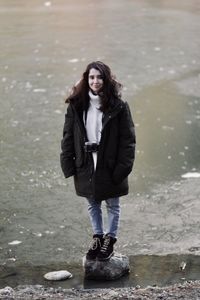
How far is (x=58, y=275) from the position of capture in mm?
4996

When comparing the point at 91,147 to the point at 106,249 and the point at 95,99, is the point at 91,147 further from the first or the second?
the point at 106,249

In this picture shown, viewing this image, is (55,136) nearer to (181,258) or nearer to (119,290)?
(181,258)

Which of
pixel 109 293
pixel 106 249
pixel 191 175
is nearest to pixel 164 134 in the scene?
pixel 191 175

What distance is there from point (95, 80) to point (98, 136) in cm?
44

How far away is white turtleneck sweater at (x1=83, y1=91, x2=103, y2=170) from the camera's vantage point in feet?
15.8

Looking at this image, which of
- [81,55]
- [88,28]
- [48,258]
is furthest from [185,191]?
[88,28]

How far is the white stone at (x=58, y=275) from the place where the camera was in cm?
498

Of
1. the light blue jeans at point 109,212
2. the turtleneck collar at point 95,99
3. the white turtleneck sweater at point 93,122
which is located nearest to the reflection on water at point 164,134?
the light blue jeans at point 109,212

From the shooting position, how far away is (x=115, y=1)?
73.9ft

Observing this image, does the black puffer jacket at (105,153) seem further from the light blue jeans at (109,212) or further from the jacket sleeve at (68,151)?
the light blue jeans at (109,212)

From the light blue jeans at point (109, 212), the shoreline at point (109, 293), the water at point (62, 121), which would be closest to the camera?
the shoreline at point (109, 293)

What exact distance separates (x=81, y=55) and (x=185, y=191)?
7.60 meters

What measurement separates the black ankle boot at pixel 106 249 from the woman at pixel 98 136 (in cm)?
40

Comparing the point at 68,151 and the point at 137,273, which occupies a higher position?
the point at 68,151
